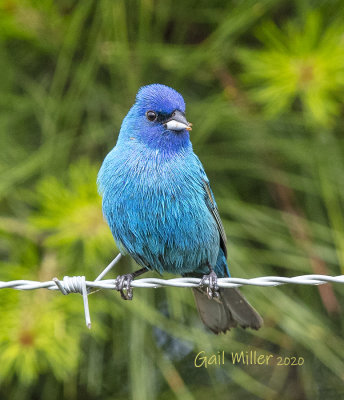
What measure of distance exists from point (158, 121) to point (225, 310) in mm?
995

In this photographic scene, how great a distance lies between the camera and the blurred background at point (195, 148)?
348cm

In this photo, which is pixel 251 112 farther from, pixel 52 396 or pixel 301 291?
pixel 52 396

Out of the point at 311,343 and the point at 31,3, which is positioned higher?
the point at 31,3

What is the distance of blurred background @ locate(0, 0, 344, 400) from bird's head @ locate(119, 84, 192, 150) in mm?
277

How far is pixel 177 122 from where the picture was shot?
3.40 m

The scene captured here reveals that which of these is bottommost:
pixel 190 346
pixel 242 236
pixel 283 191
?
pixel 190 346

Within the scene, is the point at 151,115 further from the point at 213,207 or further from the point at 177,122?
the point at 213,207

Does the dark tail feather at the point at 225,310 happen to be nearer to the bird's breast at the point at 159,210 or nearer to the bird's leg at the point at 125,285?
the bird's breast at the point at 159,210

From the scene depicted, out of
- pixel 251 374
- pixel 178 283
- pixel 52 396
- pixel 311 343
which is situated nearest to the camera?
pixel 178 283

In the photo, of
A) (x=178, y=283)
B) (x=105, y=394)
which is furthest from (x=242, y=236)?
(x=105, y=394)

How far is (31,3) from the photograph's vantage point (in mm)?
3605

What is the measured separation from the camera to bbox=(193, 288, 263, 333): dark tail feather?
341 cm

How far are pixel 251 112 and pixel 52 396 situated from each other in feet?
6.54

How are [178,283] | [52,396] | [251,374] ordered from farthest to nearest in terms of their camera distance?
[251,374]
[52,396]
[178,283]
